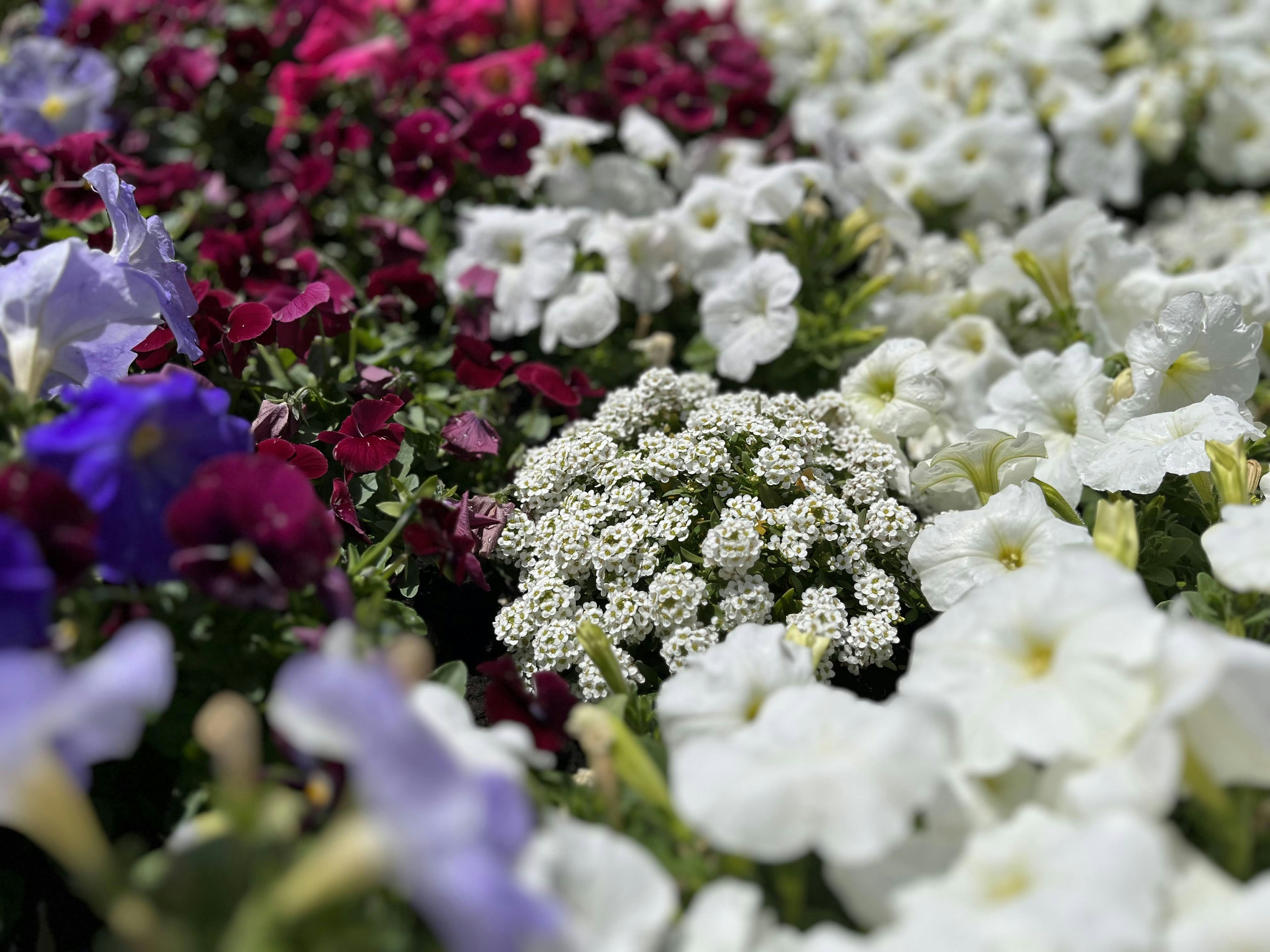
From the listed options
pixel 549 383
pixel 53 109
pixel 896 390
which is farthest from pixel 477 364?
pixel 53 109

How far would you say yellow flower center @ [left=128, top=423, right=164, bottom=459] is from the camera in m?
1.25

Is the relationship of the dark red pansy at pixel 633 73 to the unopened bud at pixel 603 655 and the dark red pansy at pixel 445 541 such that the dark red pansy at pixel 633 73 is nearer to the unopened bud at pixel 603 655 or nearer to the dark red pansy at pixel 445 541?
the dark red pansy at pixel 445 541

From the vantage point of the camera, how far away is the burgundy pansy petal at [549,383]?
2102 mm

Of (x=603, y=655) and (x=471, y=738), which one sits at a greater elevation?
(x=471, y=738)

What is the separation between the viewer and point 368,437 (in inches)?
71.8

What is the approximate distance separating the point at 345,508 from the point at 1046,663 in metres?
1.18

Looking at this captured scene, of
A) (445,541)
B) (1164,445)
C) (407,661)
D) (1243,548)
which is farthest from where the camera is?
(1164,445)

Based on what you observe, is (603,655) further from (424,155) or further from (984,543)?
(424,155)

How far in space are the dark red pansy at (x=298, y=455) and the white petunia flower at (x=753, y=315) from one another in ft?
3.25

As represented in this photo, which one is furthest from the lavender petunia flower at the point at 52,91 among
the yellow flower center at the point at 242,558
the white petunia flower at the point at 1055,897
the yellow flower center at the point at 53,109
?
the white petunia flower at the point at 1055,897

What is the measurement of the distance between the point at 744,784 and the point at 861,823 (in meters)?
0.13

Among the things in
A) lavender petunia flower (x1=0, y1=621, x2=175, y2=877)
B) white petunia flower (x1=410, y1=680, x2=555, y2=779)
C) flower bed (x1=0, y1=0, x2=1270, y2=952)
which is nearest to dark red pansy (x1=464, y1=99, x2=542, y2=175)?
flower bed (x1=0, y1=0, x2=1270, y2=952)

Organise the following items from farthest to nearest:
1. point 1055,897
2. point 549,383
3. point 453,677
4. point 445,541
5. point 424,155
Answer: point 424,155, point 549,383, point 445,541, point 453,677, point 1055,897

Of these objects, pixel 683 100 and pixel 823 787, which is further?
pixel 683 100
